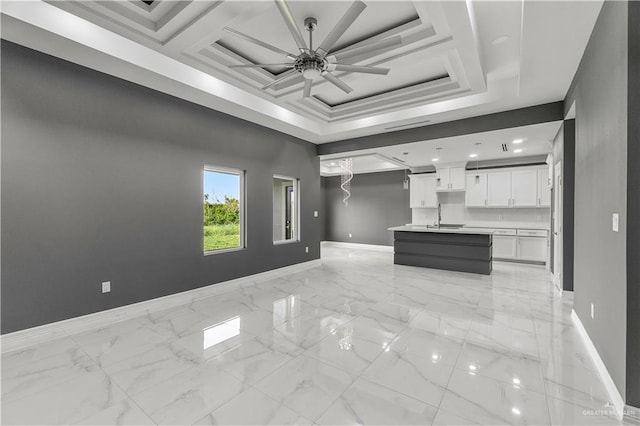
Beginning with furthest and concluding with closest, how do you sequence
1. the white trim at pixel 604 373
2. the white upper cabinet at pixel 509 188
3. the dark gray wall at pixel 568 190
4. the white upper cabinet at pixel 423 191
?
the white upper cabinet at pixel 423 191 → the white upper cabinet at pixel 509 188 → the dark gray wall at pixel 568 190 → the white trim at pixel 604 373

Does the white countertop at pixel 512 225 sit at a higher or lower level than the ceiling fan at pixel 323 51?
lower

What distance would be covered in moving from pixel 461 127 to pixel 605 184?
10.1 ft

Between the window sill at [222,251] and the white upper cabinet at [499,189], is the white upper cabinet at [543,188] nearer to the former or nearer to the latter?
the white upper cabinet at [499,189]

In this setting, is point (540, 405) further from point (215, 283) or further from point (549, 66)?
point (215, 283)

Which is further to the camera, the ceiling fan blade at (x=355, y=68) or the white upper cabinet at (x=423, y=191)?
the white upper cabinet at (x=423, y=191)

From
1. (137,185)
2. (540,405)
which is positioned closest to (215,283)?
(137,185)

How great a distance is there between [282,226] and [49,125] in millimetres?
5089

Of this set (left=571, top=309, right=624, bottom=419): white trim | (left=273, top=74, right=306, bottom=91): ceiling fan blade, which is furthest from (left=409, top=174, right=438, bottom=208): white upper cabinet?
(left=273, top=74, right=306, bottom=91): ceiling fan blade

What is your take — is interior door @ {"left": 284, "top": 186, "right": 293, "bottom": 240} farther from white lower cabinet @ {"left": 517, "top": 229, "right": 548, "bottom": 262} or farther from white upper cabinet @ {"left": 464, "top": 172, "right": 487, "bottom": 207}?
white lower cabinet @ {"left": 517, "top": 229, "right": 548, "bottom": 262}

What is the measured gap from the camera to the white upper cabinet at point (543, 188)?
6613 millimetres

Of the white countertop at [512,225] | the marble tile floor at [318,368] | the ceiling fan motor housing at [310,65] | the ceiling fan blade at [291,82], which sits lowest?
the marble tile floor at [318,368]

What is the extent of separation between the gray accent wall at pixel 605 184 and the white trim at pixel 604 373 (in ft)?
0.19
